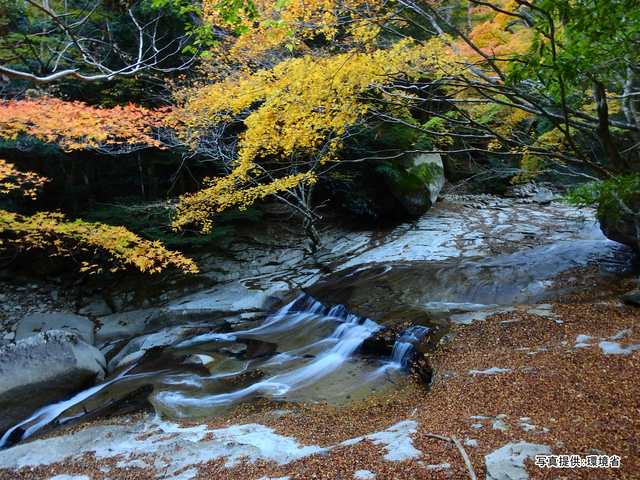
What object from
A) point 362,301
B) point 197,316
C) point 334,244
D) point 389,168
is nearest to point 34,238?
point 197,316

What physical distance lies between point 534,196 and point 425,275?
12255mm

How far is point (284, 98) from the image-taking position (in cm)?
589

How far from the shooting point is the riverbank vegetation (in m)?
3.96

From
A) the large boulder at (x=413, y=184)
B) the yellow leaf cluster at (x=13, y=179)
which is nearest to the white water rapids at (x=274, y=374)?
the yellow leaf cluster at (x=13, y=179)

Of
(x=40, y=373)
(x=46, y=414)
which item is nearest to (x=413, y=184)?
(x=40, y=373)

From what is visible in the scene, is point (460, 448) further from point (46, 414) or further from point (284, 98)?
point (46, 414)

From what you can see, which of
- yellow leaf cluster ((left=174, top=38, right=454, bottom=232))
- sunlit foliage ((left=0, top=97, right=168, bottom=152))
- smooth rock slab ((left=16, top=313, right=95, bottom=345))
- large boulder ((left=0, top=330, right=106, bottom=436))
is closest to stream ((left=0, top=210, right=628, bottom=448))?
large boulder ((left=0, top=330, right=106, bottom=436))

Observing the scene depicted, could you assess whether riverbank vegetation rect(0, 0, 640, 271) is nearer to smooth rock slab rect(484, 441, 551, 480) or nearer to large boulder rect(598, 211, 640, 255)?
large boulder rect(598, 211, 640, 255)

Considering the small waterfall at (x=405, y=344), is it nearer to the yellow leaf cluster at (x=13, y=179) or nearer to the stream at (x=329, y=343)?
the stream at (x=329, y=343)

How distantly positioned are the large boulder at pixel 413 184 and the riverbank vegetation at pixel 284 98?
494 millimetres

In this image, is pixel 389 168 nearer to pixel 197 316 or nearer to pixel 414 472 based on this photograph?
pixel 197 316

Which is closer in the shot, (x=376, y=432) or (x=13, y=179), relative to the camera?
(x=376, y=432)

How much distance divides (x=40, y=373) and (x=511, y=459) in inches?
297

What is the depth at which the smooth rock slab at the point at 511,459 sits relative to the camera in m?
2.23
